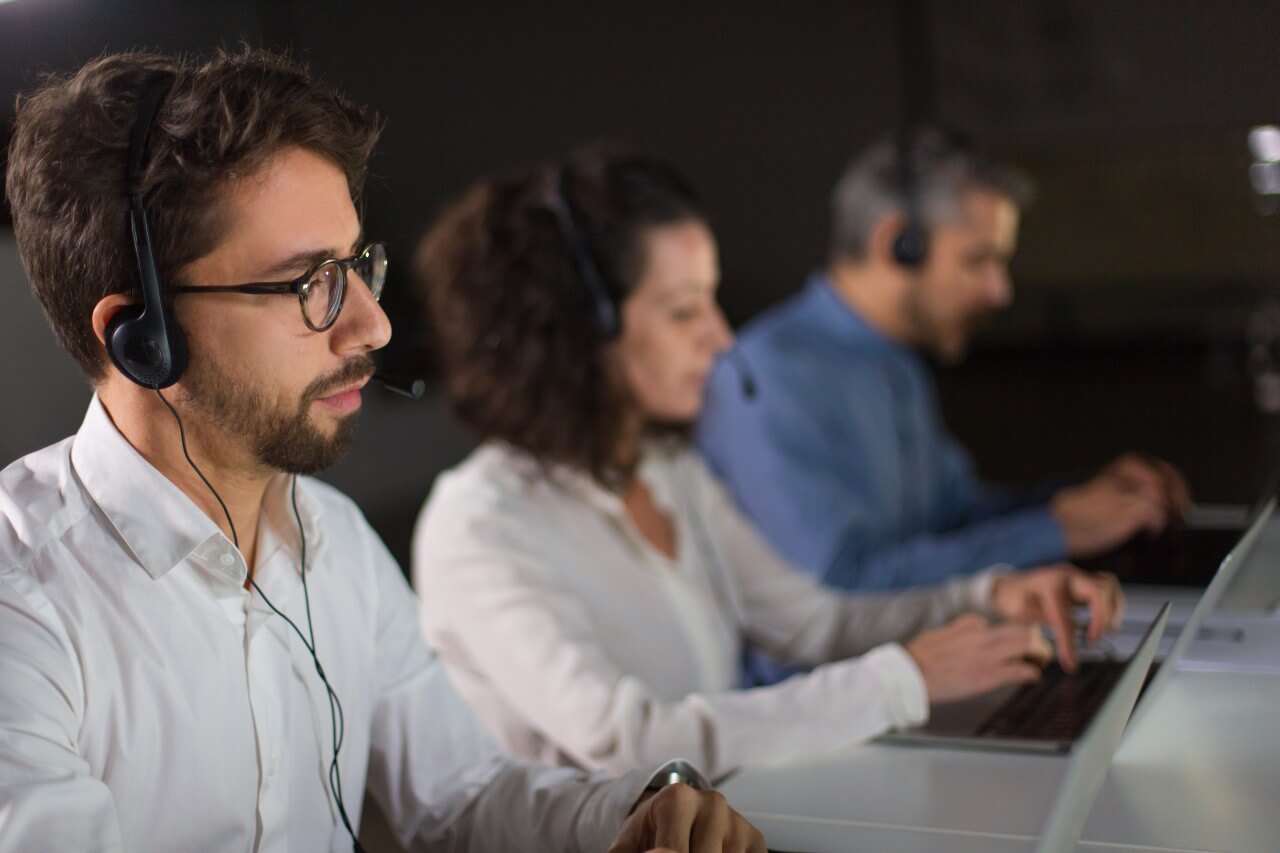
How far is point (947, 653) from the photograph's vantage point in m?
1.27

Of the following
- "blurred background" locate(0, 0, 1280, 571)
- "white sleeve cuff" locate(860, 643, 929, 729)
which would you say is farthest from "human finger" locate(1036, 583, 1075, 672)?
"blurred background" locate(0, 0, 1280, 571)

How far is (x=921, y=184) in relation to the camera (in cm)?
237

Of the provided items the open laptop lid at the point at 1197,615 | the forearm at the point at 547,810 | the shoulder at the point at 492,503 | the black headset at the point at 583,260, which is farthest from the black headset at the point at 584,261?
the open laptop lid at the point at 1197,615

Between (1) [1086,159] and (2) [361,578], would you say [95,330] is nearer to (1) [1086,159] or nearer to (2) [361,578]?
(2) [361,578]

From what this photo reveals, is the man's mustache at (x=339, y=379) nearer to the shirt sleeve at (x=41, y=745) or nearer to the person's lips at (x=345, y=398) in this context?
the person's lips at (x=345, y=398)

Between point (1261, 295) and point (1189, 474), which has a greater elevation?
point (1261, 295)

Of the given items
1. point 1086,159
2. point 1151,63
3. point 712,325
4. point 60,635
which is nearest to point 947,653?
point 712,325

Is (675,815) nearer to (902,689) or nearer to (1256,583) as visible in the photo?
(902,689)

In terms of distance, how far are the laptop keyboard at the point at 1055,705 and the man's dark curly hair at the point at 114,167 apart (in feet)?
2.76

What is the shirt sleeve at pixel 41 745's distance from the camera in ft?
2.22

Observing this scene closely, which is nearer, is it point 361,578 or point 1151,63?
point 361,578

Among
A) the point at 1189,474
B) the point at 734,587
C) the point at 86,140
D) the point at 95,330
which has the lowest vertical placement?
the point at 1189,474

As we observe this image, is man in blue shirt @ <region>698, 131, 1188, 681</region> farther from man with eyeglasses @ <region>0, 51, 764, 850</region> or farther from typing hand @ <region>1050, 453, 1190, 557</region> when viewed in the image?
man with eyeglasses @ <region>0, 51, 764, 850</region>

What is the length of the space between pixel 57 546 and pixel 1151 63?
2919mm
